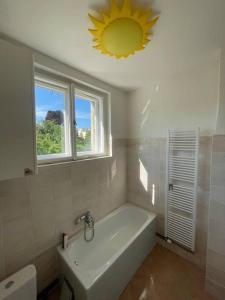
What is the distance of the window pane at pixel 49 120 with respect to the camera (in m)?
1.57

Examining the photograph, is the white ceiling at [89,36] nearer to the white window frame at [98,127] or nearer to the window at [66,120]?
the window at [66,120]

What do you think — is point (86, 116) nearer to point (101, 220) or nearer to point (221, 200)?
point (101, 220)

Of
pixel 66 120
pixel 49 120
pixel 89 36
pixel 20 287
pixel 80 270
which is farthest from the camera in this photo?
pixel 66 120

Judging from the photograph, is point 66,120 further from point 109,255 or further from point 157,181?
point 109,255

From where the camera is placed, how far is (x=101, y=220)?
214cm

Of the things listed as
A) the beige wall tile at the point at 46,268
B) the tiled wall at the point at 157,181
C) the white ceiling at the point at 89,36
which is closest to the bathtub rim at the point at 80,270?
the beige wall tile at the point at 46,268

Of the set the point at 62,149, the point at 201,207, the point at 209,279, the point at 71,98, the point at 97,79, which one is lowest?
the point at 209,279

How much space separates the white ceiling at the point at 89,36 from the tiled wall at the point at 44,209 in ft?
3.76

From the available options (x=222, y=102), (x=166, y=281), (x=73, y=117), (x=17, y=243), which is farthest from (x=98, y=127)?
(x=166, y=281)

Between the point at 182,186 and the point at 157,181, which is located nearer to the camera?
the point at 182,186

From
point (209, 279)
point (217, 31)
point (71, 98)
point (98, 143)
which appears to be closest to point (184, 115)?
point (217, 31)

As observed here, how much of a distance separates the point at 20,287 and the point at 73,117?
161cm

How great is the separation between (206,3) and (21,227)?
216cm

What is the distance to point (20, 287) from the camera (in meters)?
1.09
